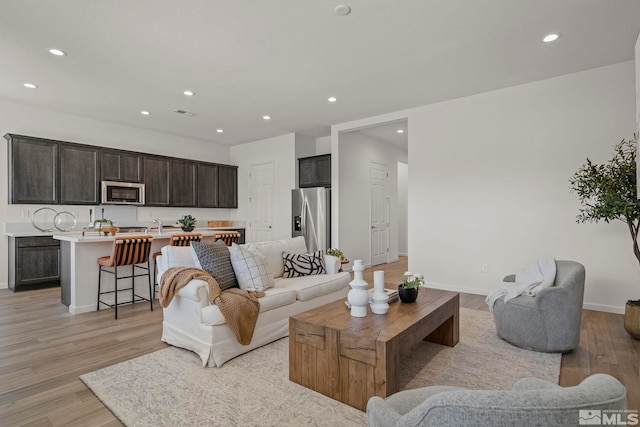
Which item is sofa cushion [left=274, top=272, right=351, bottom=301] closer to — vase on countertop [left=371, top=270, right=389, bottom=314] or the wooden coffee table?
the wooden coffee table

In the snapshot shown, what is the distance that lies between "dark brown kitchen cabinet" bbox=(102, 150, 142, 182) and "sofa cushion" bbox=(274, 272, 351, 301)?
421 centimetres

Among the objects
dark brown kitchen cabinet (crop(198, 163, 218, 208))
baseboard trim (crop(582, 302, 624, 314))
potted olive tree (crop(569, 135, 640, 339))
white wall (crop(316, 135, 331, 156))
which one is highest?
white wall (crop(316, 135, 331, 156))

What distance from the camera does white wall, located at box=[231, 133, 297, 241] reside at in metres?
7.04

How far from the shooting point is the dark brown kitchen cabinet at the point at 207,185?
7.35 metres

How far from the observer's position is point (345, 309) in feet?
8.21

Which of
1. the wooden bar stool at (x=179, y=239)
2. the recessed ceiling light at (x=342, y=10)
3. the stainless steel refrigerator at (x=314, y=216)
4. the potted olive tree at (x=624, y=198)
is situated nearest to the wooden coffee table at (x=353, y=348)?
the potted olive tree at (x=624, y=198)

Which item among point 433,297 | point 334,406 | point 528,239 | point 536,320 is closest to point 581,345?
point 536,320

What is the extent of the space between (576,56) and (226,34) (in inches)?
145

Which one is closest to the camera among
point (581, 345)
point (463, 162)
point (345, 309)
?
point (345, 309)

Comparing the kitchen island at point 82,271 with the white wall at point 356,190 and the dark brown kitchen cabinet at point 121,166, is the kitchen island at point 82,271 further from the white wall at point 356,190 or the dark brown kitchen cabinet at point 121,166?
the white wall at point 356,190

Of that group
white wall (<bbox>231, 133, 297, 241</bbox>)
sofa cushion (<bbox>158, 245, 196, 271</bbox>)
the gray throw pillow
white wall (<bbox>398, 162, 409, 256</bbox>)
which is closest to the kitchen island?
sofa cushion (<bbox>158, 245, 196, 271</bbox>)

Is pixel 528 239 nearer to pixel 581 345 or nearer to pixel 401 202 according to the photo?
pixel 581 345

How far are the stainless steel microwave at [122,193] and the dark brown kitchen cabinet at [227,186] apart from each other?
5.75ft

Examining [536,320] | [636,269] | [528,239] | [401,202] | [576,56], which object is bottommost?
[536,320]
